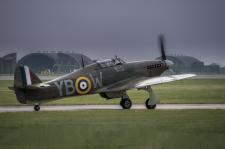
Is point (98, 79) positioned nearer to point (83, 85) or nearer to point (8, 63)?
point (83, 85)

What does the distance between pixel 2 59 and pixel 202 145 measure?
145340mm

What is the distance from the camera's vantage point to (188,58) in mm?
187500

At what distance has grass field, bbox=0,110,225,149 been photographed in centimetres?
1160

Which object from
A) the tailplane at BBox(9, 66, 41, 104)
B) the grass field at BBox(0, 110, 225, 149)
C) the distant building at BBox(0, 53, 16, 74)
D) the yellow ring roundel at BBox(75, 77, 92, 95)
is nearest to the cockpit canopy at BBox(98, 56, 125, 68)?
the yellow ring roundel at BBox(75, 77, 92, 95)

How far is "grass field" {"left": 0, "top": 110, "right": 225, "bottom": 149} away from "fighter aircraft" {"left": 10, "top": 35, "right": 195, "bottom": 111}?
1740mm

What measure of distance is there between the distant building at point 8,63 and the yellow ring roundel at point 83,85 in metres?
133

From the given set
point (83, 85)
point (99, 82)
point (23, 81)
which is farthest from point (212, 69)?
point (23, 81)

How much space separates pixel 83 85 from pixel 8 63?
137 meters

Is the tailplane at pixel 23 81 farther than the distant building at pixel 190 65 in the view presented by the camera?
No

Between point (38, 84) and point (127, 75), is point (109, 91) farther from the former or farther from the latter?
point (38, 84)

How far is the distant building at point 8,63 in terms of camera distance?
495ft

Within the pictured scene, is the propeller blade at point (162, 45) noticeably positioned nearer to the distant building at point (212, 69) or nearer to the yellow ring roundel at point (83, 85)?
the yellow ring roundel at point (83, 85)

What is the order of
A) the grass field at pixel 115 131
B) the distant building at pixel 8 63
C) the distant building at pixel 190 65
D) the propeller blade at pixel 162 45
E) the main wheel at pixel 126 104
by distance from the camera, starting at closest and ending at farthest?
the grass field at pixel 115 131 → the main wheel at pixel 126 104 → the propeller blade at pixel 162 45 → the distant building at pixel 8 63 → the distant building at pixel 190 65

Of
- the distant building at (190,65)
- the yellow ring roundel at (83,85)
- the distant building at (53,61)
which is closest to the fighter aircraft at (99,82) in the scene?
the yellow ring roundel at (83,85)
